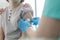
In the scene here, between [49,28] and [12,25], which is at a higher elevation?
[49,28]

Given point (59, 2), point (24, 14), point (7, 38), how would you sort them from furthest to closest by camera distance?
point (7, 38) < point (24, 14) < point (59, 2)

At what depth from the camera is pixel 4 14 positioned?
156 cm

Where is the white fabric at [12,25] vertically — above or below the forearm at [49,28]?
below

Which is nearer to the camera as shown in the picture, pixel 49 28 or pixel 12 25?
pixel 49 28

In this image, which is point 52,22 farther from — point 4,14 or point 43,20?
point 4,14

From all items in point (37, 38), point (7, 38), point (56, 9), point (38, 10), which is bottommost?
point (7, 38)

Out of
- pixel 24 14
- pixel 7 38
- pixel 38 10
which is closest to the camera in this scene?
pixel 24 14

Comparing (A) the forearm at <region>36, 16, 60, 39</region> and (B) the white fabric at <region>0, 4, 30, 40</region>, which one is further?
(B) the white fabric at <region>0, 4, 30, 40</region>

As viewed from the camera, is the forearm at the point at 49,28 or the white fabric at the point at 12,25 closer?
the forearm at the point at 49,28

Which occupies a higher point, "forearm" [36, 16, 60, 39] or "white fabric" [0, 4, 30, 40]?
"forearm" [36, 16, 60, 39]

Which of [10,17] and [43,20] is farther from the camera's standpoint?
[10,17]

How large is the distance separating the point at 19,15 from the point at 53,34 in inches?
34.5

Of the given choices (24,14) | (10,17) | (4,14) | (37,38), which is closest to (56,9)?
(37,38)

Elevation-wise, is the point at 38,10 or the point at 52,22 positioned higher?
the point at 52,22
